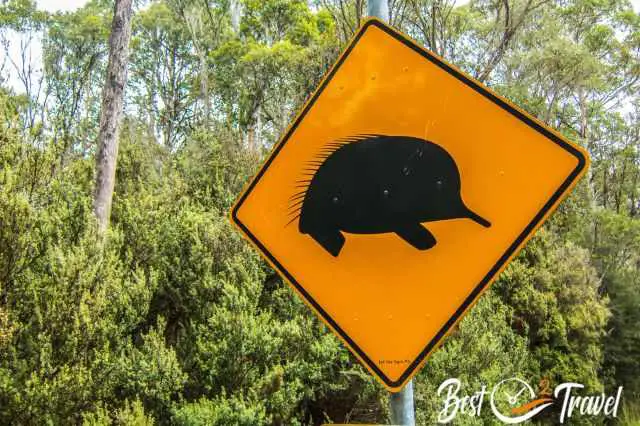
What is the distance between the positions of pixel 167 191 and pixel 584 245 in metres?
14.5

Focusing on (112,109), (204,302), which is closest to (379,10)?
(204,302)

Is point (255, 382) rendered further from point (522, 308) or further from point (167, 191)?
point (522, 308)

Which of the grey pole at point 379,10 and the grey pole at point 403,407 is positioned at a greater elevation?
the grey pole at point 379,10

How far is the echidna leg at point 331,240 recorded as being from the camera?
4.72ft

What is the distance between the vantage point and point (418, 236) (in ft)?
4.48

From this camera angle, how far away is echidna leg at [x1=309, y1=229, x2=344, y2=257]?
4.72 feet

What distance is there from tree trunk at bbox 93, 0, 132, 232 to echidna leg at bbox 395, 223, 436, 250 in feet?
26.3

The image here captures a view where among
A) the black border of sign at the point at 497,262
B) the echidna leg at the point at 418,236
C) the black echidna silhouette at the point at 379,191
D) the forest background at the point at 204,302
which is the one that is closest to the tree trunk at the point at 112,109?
the forest background at the point at 204,302

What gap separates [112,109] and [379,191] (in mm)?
9127

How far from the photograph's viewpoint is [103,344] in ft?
17.7

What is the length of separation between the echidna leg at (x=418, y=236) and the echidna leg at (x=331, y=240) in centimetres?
17

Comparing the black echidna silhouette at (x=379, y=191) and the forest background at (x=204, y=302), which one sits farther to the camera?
the forest background at (x=204, y=302)

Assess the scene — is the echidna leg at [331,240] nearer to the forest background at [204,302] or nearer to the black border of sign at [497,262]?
the black border of sign at [497,262]

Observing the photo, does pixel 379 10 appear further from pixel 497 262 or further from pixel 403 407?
pixel 403 407
